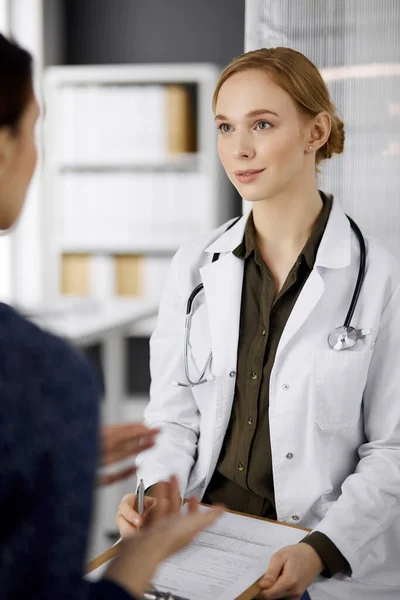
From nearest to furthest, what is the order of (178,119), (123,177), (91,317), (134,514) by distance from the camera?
(134,514)
(91,317)
(178,119)
(123,177)

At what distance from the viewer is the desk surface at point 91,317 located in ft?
8.80

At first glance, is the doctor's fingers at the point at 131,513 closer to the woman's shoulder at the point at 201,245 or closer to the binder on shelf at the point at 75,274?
the woman's shoulder at the point at 201,245

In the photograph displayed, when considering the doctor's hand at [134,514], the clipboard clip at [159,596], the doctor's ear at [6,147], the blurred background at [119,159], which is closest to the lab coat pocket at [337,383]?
the doctor's hand at [134,514]

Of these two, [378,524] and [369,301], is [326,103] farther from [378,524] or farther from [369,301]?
[378,524]

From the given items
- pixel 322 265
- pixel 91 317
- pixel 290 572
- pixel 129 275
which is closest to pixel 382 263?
pixel 322 265

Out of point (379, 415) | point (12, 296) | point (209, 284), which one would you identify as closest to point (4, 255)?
point (12, 296)

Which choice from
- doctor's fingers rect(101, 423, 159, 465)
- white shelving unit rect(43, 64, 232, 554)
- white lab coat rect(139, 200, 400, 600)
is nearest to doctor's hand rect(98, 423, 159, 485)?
doctor's fingers rect(101, 423, 159, 465)

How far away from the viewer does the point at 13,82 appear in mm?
709

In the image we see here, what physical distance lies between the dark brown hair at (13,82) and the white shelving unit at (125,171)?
10.4 ft

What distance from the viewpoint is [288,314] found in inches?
51.3

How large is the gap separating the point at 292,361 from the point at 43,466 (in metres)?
0.69

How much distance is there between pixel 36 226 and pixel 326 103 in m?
3.05

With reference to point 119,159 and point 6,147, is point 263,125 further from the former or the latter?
point 119,159

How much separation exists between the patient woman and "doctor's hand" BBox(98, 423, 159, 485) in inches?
6.4
